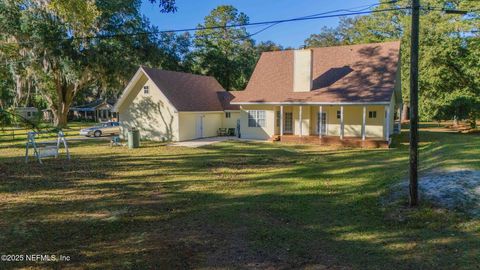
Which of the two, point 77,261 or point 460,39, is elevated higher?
point 460,39

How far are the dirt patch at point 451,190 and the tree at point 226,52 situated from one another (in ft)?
105

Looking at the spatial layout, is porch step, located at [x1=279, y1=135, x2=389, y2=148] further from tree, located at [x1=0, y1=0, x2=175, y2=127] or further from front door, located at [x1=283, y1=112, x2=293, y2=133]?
tree, located at [x1=0, y1=0, x2=175, y2=127]

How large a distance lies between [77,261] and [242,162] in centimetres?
992

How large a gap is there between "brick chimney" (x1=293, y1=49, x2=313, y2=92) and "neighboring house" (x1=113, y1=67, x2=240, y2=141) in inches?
241

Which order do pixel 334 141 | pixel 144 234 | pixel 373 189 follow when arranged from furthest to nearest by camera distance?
pixel 334 141
pixel 373 189
pixel 144 234

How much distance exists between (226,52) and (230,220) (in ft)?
125

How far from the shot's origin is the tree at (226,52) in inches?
1592

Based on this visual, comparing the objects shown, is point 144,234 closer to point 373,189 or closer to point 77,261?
point 77,261

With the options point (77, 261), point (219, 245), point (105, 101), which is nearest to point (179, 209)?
point (219, 245)

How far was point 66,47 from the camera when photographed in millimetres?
Answer: 28062

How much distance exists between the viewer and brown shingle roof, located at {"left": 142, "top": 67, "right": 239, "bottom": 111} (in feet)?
76.6

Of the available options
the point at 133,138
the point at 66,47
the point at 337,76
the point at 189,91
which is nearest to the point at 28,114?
the point at 133,138

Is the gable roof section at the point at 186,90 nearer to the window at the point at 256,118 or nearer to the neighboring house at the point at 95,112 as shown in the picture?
the window at the point at 256,118

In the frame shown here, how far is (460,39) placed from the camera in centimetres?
2833
